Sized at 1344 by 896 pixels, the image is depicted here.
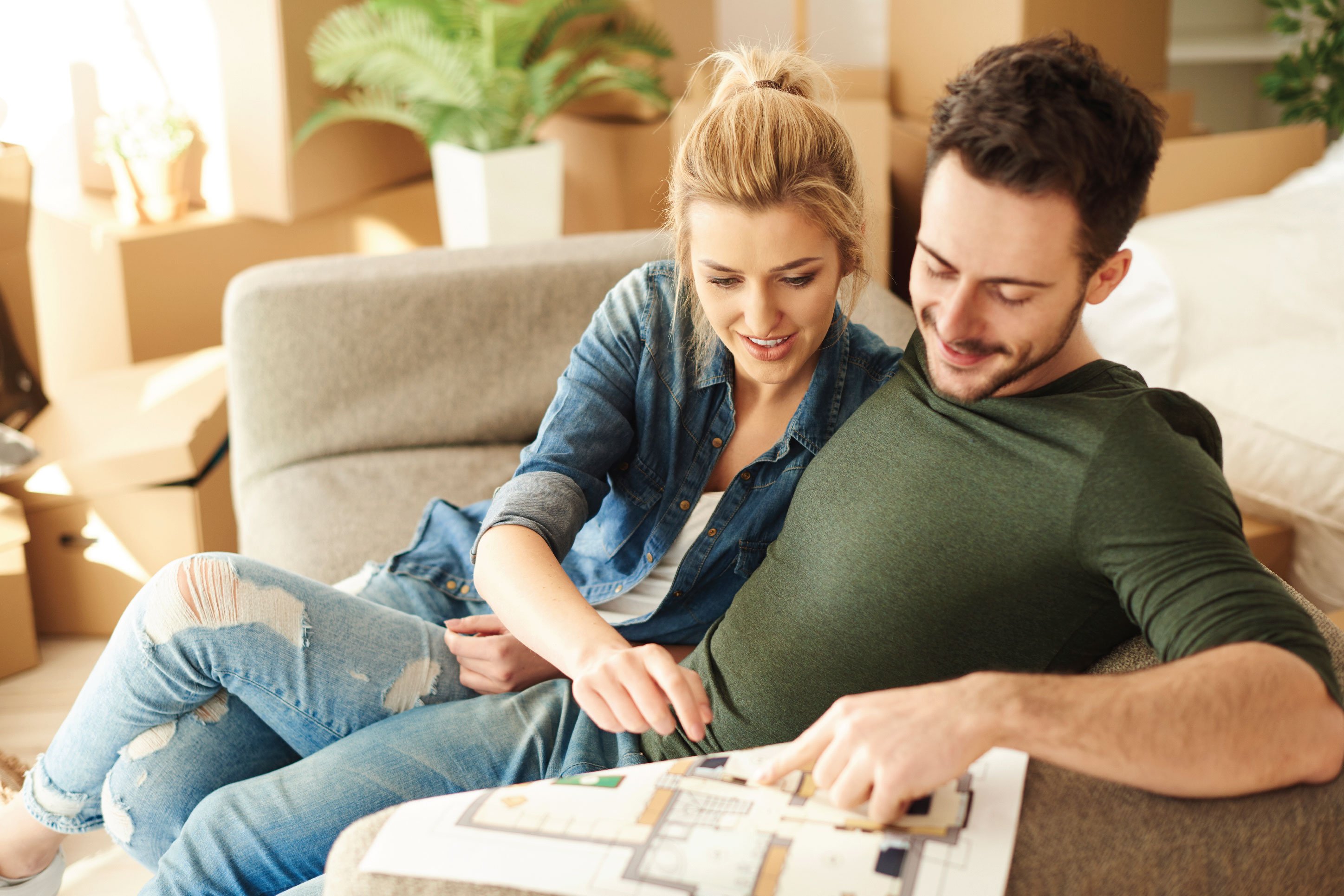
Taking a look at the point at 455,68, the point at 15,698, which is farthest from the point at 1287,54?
the point at 15,698

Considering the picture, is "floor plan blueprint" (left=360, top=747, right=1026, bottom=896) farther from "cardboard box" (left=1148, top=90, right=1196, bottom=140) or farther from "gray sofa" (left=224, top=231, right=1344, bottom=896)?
"cardboard box" (left=1148, top=90, right=1196, bottom=140)

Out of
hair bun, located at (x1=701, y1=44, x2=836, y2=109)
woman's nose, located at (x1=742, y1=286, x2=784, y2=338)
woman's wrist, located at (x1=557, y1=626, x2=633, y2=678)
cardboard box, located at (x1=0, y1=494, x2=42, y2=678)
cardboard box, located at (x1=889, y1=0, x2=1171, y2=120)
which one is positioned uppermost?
cardboard box, located at (x1=889, y1=0, x2=1171, y2=120)

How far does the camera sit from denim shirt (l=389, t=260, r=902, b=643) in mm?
1160

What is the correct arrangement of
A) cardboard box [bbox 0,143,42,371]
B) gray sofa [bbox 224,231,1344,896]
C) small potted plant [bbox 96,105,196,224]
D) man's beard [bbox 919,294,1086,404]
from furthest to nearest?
small potted plant [bbox 96,105,196,224] < cardboard box [bbox 0,143,42,371] < gray sofa [bbox 224,231,1344,896] < man's beard [bbox 919,294,1086,404]

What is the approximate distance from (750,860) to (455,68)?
95.6 inches

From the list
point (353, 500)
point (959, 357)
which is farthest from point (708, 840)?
point (353, 500)

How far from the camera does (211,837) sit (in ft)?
3.27

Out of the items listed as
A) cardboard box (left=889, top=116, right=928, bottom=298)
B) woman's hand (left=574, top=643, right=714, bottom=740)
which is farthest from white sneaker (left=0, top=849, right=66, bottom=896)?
cardboard box (left=889, top=116, right=928, bottom=298)

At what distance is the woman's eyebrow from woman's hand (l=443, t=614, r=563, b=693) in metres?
0.42

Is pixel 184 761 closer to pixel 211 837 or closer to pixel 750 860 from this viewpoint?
pixel 211 837

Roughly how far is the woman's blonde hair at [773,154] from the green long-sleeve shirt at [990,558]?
155 mm

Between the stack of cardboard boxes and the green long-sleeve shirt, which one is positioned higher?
the stack of cardboard boxes

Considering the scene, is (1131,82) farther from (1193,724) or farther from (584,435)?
(1193,724)

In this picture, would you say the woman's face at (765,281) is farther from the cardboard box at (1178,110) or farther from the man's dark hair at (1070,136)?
the cardboard box at (1178,110)
